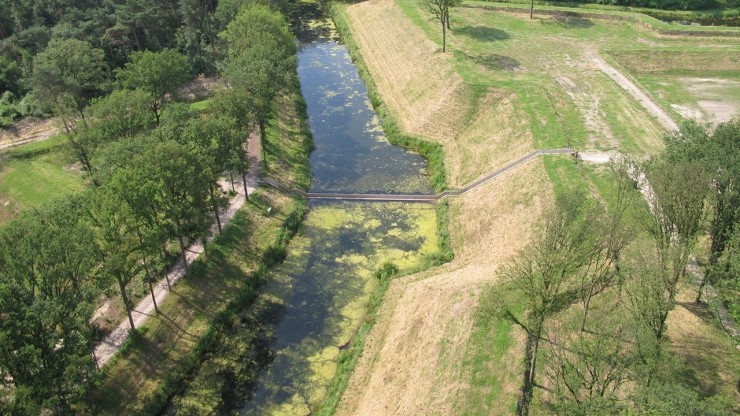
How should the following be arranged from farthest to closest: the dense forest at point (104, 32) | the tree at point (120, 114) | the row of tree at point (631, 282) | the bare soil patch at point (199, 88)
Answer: the bare soil patch at point (199, 88) < the dense forest at point (104, 32) < the tree at point (120, 114) < the row of tree at point (631, 282)

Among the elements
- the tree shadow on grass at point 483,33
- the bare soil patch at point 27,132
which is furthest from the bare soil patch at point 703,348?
the bare soil patch at point 27,132

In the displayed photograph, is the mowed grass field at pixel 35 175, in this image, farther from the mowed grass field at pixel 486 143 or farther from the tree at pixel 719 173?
the tree at pixel 719 173

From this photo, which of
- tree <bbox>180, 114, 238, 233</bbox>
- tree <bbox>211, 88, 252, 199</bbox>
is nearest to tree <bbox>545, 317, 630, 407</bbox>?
tree <bbox>180, 114, 238, 233</bbox>

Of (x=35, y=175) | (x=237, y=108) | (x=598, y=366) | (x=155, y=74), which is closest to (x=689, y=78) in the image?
(x=237, y=108)

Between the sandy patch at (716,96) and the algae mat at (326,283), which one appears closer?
the algae mat at (326,283)

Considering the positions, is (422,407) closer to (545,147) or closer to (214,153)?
(214,153)

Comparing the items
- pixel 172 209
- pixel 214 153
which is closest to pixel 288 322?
pixel 172 209

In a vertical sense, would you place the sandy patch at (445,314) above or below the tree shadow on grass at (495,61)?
below
